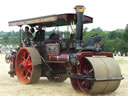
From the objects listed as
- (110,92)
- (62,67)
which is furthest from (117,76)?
(62,67)

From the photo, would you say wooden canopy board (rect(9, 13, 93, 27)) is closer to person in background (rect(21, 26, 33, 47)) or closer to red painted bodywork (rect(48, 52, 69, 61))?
person in background (rect(21, 26, 33, 47))

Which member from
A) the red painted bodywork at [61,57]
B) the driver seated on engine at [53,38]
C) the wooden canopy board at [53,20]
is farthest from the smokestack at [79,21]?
the driver seated on engine at [53,38]

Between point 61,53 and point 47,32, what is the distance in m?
1.57

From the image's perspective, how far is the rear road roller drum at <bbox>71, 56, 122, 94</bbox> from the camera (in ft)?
19.3

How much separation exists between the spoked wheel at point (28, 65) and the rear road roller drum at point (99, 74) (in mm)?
1622

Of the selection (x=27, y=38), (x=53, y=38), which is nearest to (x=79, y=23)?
(x=53, y=38)

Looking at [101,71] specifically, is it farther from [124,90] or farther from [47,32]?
[47,32]

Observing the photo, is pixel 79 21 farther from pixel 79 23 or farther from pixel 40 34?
pixel 40 34

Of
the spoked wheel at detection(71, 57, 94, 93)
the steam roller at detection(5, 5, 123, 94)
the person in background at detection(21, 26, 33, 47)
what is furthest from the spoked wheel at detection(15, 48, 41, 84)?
the spoked wheel at detection(71, 57, 94, 93)

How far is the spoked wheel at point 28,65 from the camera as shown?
7.87 metres

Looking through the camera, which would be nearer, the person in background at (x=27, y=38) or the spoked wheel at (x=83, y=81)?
the spoked wheel at (x=83, y=81)

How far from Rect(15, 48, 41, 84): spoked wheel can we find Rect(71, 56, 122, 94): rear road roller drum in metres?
1.62

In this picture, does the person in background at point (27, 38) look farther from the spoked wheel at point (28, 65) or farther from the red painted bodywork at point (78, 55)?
the red painted bodywork at point (78, 55)

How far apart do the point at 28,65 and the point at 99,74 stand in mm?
2967
